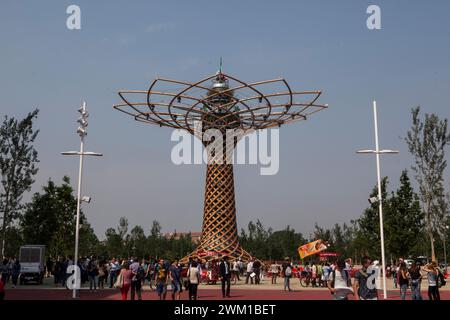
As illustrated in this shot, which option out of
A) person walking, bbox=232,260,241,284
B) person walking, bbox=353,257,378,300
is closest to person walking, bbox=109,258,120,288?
person walking, bbox=232,260,241,284

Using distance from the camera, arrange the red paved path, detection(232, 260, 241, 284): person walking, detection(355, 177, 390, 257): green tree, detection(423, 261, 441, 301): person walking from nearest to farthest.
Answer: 1. detection(423, 261, 441, 301): person walking
2. the red paved path
3. detection(232, 260, 241, 284): person walking
4. detection(355, 177, 390, 257): green tree

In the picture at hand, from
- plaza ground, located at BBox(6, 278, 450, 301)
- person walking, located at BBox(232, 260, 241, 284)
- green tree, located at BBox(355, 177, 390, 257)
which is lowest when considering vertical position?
plaza ground, located at BBox(6, 278, 450, 301)

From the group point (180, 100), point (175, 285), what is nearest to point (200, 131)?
point (180, 100)

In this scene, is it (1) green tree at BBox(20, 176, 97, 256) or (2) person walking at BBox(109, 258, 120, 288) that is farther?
(1) green tree at BBox(20, 176, 97, 256)

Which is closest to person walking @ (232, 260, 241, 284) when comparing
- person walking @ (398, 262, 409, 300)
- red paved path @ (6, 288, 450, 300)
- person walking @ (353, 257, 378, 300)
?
red paved path @ (6, 288, 450, 300)

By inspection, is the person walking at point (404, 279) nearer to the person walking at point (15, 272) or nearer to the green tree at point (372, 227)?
the person walking at point (15, 272)

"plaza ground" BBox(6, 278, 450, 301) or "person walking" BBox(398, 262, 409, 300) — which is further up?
"person walking" BBox(398, 262, 409, 300)

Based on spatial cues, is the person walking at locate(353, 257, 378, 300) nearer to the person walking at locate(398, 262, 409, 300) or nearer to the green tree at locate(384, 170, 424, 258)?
the person walking at locate(398, 262, 409, 300)

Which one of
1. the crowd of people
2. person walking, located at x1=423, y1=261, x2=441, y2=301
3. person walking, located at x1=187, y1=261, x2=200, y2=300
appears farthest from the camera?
person walking, located at x1=187, y1=261, x2=200, y2=300

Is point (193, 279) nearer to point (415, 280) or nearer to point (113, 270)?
point (415, 280)

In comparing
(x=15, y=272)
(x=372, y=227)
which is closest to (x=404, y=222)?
(x=372, y=227)
